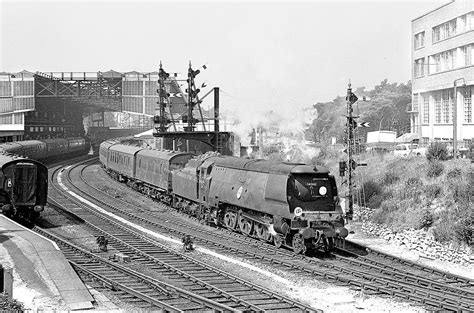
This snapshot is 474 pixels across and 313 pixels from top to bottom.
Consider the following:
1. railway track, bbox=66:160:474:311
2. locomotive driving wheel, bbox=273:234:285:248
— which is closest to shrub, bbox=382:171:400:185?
railway track, bbox=66:160:474:311

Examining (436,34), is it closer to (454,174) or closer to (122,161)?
(454,174)

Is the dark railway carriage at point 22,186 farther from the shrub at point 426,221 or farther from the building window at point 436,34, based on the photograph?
the building window at point 436,34

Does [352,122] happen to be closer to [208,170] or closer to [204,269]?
[208,170]

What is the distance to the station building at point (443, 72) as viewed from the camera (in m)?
45.7

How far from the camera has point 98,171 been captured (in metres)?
57.1

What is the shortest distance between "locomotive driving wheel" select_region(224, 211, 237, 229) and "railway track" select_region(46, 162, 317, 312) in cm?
398

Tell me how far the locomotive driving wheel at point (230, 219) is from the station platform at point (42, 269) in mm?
8352

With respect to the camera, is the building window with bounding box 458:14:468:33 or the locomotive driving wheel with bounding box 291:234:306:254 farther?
the building window with bounding box 458:14:468:33

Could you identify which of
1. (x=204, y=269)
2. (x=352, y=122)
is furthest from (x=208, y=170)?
(x=204, y=269)

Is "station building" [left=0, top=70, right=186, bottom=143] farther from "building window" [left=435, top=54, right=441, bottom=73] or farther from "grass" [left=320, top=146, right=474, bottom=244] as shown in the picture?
"grass" [left=320, top=146, right=474, bottom=244]

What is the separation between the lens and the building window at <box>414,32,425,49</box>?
54781 millimetres

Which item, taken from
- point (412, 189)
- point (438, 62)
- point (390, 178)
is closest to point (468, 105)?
point (438, 62)

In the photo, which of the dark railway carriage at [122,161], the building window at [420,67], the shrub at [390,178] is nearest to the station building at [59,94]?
the dark railway carriage at [122,161]

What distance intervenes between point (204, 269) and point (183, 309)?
4.22 m
